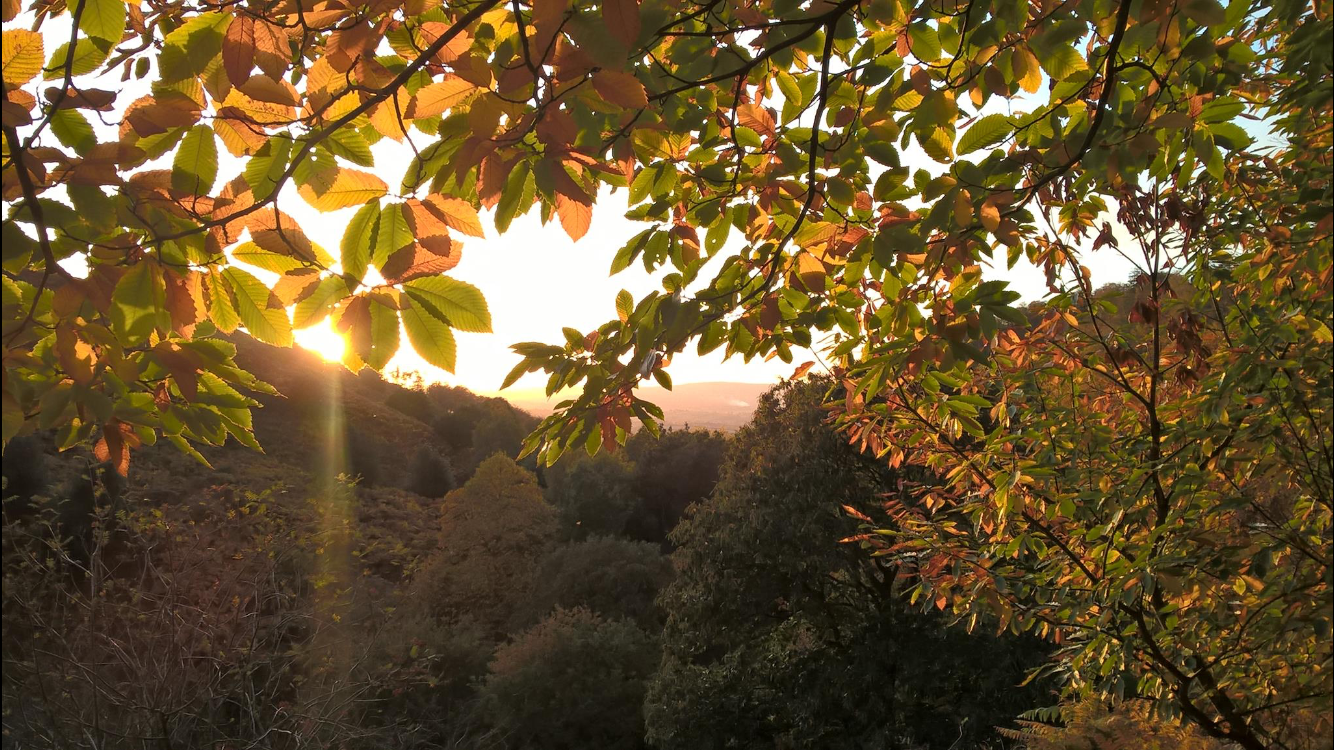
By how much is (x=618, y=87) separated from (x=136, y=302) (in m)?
1.00

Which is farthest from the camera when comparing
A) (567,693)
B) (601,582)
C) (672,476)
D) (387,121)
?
(672,476)

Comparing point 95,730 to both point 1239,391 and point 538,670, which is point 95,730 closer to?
point 1239,391

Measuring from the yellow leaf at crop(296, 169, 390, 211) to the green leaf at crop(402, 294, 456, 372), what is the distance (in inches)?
9.8

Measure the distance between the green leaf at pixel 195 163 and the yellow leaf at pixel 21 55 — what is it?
1.15ft

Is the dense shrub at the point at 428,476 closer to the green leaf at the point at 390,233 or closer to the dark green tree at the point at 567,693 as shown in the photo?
the dark green tree at the point at 567,693

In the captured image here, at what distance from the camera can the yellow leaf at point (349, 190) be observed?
4.68ft

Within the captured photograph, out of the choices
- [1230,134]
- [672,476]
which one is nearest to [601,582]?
[672,476]

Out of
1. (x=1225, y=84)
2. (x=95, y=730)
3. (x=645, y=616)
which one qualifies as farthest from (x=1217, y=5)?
(x=645, y=616)

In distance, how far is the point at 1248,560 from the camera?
2551mm

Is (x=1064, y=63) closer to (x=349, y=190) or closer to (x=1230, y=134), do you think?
(x=1230, y=134)

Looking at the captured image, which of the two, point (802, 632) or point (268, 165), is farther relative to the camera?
point (802, 632)

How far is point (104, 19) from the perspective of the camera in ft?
5.27

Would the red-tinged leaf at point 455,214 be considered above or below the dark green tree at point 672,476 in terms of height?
above

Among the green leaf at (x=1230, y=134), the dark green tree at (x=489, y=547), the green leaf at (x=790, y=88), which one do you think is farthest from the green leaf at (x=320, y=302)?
the dark green tree at (x=489, y=547)
